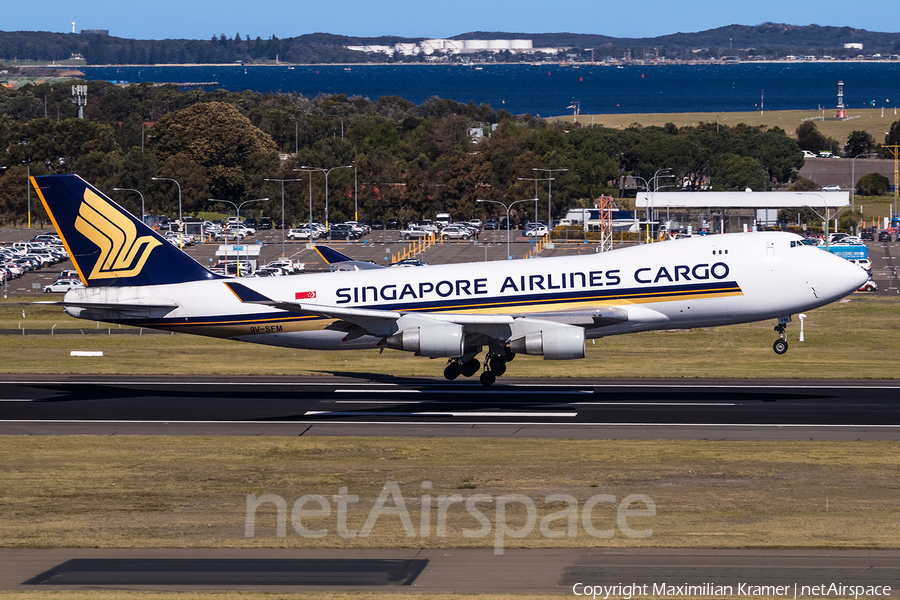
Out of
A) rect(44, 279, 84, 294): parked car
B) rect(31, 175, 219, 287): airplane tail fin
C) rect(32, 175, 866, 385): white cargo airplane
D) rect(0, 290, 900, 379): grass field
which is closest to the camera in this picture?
rect(32, 175, 866, 385): white cargo airplane

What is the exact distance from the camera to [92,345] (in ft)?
212

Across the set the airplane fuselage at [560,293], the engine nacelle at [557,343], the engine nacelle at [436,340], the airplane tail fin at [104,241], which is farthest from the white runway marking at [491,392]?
the airplane tail fin at [104,241]

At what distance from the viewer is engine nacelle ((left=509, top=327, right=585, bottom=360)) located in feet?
142

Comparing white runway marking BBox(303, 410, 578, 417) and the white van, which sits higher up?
the white van

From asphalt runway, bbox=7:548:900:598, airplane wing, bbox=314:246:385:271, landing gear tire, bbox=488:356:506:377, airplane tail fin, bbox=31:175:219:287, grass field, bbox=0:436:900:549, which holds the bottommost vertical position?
grass field, bbox=0:436:900:549

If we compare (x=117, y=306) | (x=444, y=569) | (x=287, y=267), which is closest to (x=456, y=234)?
(x=287, y=267)

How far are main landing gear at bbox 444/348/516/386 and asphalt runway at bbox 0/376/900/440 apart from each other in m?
0.89

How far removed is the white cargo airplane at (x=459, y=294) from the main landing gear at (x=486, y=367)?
0.18ft

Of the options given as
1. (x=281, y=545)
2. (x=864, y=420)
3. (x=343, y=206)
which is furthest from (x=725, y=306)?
(x=343, y=206)

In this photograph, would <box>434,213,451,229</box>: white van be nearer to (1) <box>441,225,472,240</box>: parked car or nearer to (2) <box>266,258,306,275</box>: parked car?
(1) <box>441,225,472,240</box>: parked car

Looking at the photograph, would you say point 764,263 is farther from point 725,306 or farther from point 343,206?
point 343,206

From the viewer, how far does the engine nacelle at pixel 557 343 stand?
4338 cm

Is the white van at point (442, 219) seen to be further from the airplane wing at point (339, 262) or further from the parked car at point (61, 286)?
the airplane wing at point (339, 262)

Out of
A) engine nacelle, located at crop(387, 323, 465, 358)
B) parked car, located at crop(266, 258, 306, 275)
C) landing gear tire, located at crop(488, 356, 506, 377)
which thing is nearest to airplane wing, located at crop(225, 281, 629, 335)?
engine nacelle, located at crop(387, 323, 465, 358)
